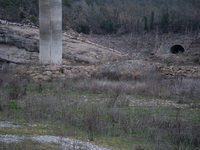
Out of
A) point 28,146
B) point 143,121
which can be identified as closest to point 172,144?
point 143,121

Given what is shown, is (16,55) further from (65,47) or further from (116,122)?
(116,122)

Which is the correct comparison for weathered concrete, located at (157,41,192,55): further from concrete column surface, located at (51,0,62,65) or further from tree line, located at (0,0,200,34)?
concrete column surface, located at (51,0,62,65)

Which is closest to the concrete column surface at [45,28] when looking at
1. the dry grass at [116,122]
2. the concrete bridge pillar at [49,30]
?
the concrete bridge pillar at [49,30]

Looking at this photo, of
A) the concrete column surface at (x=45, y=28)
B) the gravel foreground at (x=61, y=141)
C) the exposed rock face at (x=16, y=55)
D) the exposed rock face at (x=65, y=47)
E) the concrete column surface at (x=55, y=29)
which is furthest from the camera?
the exposed rock face at (x=65, y=47)

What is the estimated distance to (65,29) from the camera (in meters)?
29.8

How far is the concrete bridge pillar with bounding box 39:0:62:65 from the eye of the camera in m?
17.1

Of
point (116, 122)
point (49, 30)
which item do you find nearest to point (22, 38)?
point (49, 30)

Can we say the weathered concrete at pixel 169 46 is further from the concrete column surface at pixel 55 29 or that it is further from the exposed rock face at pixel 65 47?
the concrete column surface at pixel 55 29

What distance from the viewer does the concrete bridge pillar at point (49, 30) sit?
56.2 ft

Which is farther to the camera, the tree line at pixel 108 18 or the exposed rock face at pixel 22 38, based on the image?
the tree line at pixel 108 18

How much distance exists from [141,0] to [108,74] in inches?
2331

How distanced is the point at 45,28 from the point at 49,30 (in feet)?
1.17

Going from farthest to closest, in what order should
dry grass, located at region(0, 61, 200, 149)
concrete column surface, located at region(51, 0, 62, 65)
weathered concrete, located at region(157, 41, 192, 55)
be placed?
weathered concrete, located at region(157, 41, 192, 55) < concrete column surface, located at region(51, 0, 62, 65) < dry grass, located at region(0, 61, 200, 149)

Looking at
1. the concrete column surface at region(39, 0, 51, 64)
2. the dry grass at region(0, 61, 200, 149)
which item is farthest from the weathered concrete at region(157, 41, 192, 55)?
the dry grass at region(0, 61, 200, 149)
